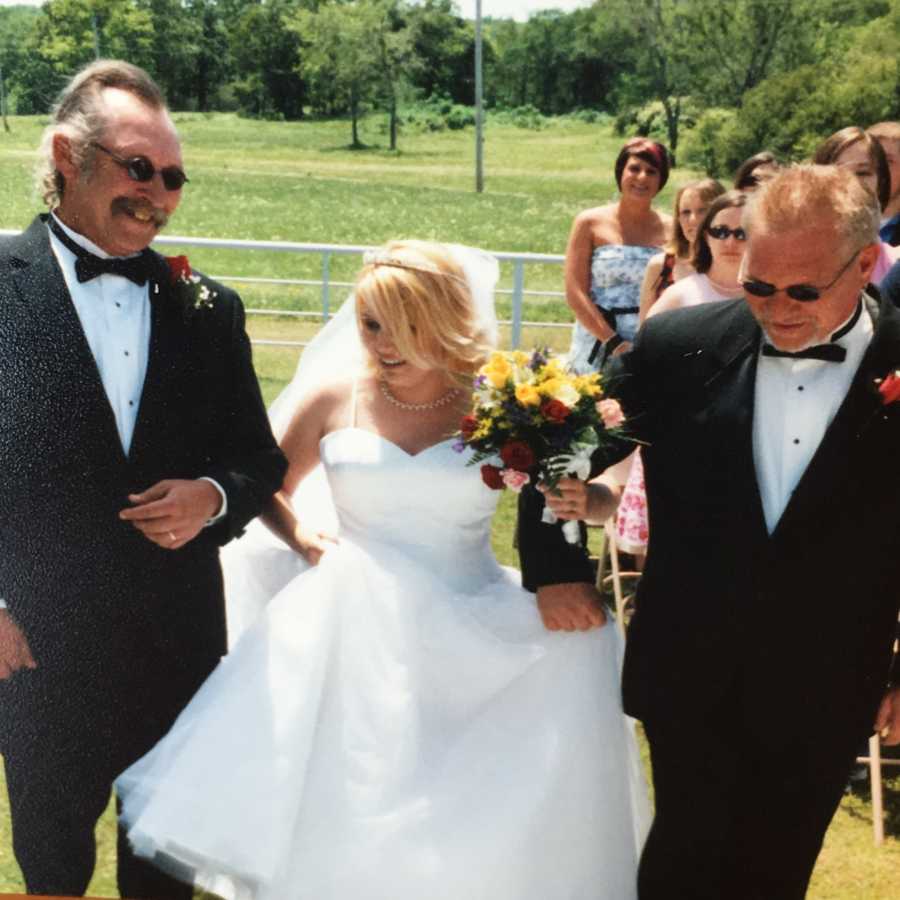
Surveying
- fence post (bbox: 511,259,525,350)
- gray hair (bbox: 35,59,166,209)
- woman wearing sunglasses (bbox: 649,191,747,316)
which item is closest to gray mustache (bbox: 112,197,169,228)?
gray hair (bbox: 35,59,166,209)

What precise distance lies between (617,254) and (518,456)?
3.87m

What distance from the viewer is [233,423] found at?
310 cm

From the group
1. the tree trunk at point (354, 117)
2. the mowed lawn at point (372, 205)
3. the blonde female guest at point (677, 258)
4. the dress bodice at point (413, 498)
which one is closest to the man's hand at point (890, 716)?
the mowed lawn at point (372, 205)

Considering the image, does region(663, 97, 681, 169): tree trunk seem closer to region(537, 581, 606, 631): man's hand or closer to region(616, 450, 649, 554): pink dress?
region(616, 450, 649, 554): pink dress

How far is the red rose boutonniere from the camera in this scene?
2.93m

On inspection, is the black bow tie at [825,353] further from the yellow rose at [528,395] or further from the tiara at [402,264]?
the tiara at [402,264]

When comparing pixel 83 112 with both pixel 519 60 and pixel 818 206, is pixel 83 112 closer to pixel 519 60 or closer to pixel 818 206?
pixel 818 206

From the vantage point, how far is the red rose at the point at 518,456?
292cm

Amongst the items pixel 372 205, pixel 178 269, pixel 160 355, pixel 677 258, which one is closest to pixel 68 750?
pixel 160 355

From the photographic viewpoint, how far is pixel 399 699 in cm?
312

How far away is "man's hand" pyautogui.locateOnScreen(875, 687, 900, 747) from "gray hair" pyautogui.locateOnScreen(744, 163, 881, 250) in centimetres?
121

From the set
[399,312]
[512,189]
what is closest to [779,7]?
[512,189]

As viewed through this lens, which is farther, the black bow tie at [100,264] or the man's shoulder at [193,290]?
the man's shoulder at [193,290]

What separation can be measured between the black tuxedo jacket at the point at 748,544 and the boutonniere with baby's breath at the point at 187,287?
113cm
